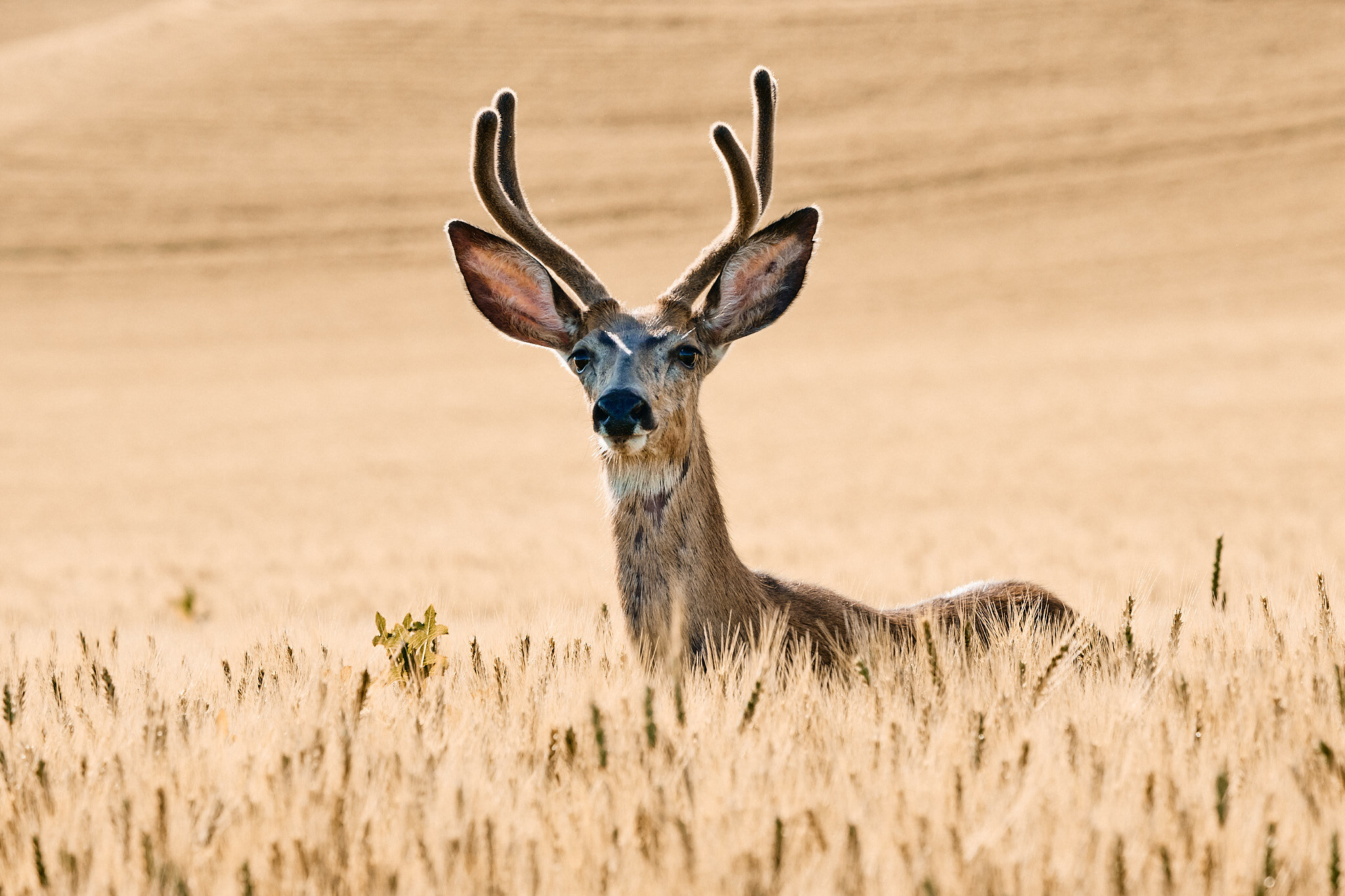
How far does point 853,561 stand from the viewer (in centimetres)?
1277

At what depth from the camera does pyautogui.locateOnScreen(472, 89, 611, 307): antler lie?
5.73m

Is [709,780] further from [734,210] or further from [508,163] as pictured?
[508,163]

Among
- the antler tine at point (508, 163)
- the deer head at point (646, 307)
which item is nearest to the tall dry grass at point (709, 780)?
the deer head at point (646, 307)

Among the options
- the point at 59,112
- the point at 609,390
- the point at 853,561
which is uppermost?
the point at 59,112

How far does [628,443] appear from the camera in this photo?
5105 millimetres

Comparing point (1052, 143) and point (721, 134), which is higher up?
point (1052, 143)

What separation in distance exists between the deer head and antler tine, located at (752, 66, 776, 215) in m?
0.06

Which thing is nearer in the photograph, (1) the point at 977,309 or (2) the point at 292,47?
(1) the point at 977,309

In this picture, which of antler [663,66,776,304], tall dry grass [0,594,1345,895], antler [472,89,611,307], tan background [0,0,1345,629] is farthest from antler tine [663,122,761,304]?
tall dry grass [0,594,1345,895]

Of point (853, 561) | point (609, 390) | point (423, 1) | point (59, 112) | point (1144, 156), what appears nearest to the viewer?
point (609, 390)

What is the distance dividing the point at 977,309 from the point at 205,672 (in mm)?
40992

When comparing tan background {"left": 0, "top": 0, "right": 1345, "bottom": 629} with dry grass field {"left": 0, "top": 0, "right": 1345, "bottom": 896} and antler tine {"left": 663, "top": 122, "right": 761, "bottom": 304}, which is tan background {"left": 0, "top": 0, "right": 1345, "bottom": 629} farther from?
antler tine {"left": 663, "top": 122, "right": 761, "bottom": 304}

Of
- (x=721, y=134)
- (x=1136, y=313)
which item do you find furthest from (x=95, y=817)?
(x=1136, y=313)

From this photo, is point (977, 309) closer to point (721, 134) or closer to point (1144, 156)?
point (1144, 156)
